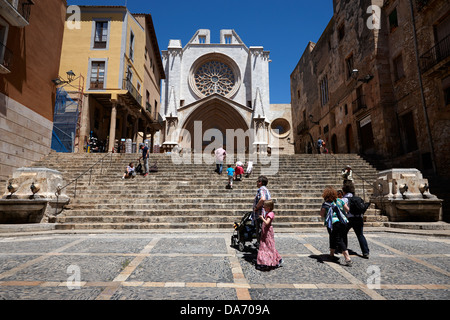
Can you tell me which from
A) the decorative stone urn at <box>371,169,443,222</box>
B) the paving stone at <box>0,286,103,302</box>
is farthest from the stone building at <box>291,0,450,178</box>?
the paving stone at <box>0,286,103,302</box>

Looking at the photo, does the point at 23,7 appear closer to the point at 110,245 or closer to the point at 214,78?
the point at 110,245

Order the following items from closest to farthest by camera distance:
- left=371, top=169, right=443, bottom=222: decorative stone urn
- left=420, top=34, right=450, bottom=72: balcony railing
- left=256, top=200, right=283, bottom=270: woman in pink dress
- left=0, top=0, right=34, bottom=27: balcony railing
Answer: left=256, top=200, right=283, bottom=270: woman in pink dress
left=371, top=169, right=443, bottom=222: decorative stone urn
left=0, top=0, right=34, bottom=27: balcony railing
left=420, top=34, right=450, bottom=72: balcony railing

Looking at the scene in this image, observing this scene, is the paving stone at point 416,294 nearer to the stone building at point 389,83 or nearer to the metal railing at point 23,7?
the stone building at point 389,83

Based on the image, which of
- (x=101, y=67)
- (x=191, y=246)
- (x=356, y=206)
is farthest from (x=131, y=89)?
(x=356, y=206)

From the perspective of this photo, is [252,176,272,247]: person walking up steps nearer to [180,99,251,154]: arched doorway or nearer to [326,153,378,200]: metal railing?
[326,153,378,200]: metal railing

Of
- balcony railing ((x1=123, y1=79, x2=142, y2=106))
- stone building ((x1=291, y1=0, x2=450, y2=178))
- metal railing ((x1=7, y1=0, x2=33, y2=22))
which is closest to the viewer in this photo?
metal railing ((x1=7, y1=0, x2=33, y2=22))

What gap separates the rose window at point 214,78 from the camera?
2658 centimetres

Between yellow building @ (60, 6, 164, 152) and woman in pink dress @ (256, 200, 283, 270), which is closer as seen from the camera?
woman in pink dress @ (256, 200, 283, 270)

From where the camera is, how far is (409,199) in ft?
23.0

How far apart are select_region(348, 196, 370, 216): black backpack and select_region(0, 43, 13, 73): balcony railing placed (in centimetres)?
1309

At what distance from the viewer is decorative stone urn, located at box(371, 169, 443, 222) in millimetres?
6957

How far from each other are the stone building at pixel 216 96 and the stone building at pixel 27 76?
9.18m
